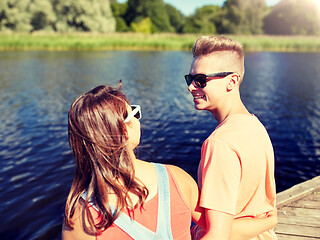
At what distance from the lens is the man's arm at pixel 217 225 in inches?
58.7

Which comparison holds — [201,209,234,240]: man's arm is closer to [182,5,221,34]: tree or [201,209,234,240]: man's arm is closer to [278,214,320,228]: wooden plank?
[278,214,320,228]: wooden plank

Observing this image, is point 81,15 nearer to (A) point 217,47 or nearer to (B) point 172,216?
(A) point 217,47

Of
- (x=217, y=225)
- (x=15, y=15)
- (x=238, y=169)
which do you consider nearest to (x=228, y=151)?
(x=238, y=169)

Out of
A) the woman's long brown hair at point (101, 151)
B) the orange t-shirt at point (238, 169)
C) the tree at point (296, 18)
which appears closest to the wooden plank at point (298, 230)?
the orange t-shirt at point (238, 169)

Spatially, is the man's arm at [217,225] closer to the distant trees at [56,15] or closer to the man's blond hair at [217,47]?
the man's blond hair at [217,47]

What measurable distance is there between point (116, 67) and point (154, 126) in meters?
13.5

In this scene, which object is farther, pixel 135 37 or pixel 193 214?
pixel 135 37

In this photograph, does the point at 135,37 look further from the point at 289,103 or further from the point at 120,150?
the point at 120,150

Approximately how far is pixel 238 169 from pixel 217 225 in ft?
1.05

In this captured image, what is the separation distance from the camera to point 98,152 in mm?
1536

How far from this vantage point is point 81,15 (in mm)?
40875

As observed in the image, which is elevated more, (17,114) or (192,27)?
(192,27)

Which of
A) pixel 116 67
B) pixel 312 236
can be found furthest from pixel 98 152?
pixel 116 67

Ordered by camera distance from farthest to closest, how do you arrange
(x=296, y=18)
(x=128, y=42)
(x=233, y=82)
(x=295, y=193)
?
(x=296, y=18) < (x=128, y=42) < (x=295, y=193) < (x=233, y=82)
